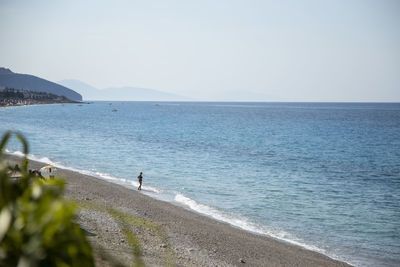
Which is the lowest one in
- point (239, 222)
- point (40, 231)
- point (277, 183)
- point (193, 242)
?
point (239, 222)

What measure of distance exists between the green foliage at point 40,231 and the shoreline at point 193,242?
31.8 feet

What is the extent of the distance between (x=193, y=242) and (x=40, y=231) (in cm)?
1514

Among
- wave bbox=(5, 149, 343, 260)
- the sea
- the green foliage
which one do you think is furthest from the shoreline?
the green foliage

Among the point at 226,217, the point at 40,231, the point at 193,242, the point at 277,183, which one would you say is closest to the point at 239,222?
the point at 226,217

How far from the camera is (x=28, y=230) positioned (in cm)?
130

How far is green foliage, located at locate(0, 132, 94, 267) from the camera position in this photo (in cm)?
124

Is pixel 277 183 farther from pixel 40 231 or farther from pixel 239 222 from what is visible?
pixel 40 231

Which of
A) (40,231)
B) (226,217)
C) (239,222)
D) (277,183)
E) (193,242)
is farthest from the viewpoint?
(277,183)

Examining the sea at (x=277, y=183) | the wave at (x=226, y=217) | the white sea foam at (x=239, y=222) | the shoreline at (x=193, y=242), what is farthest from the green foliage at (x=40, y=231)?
the white sea foam at (x=239, y=222)

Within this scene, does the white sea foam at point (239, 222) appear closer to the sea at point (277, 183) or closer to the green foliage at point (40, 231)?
the sea at point (277, 183)

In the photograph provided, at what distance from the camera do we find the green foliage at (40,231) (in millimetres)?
1240

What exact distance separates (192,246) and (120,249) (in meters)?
3.69

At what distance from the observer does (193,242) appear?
621 inches

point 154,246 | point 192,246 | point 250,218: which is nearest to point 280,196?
point 250,218
